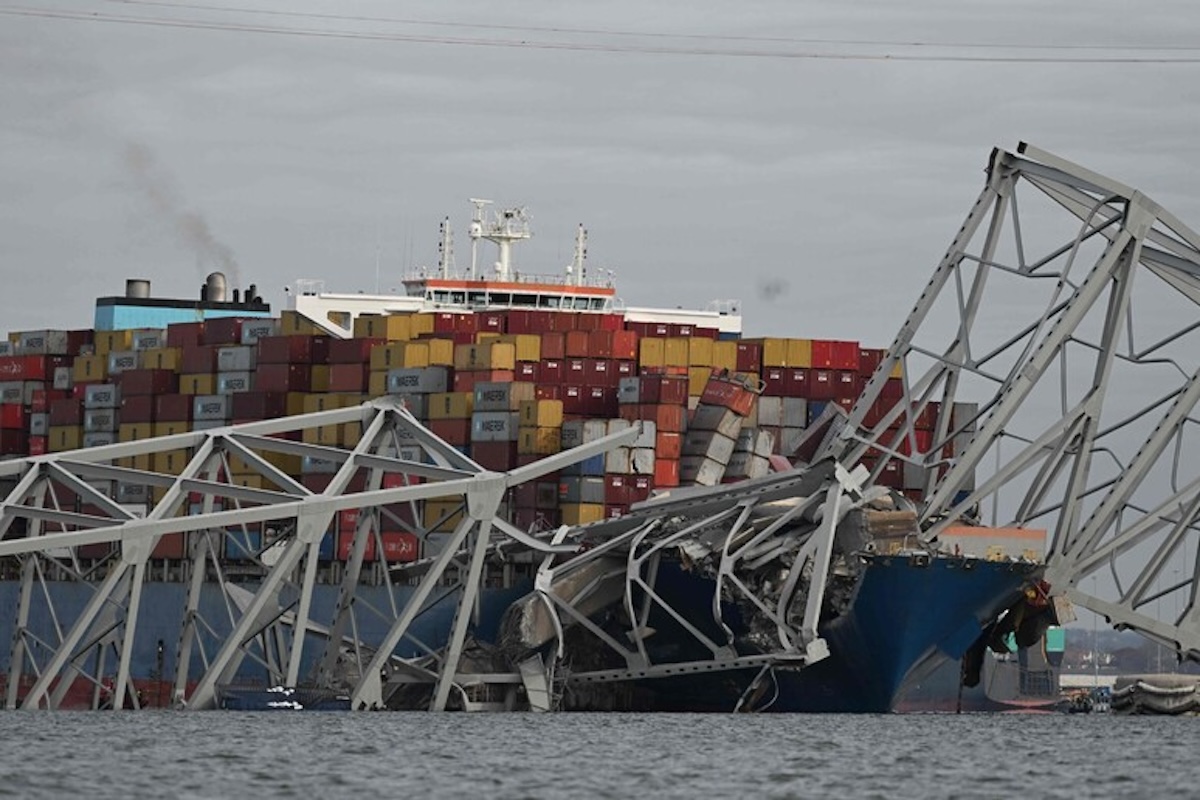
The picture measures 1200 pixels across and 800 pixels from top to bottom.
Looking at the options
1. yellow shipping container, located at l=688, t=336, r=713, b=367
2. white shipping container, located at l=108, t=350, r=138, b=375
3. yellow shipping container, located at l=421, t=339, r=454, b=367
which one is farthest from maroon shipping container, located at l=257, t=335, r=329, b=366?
yellow shipping container, located at l=688, t=336, r=713, b=367

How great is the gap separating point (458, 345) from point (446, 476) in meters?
26.4

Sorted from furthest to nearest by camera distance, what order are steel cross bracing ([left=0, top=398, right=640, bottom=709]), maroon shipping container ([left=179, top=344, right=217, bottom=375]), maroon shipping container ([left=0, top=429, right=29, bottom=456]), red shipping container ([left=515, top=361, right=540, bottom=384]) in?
1. maroon shipping container ([left=0, top=429, right=29, bottom=456])
2. maroon shipping container ([left=179, top=344, right=217, bottom=375])
3. red shipping container ([left=515, top=361, right=540, bottom=384])
4. steel cross bracing ([left=0, top=398, right=640, bottom=709])

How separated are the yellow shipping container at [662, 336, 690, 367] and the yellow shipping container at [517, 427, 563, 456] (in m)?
5.10

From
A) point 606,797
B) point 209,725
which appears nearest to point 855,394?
point 209,725

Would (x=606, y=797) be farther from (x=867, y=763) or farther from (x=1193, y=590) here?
(x=1193, y=590)

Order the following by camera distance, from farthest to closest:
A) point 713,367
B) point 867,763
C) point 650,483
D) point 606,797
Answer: point 713,367 < point 650,483 < point 867,763 < point 606,797

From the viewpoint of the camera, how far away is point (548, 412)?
273 ft

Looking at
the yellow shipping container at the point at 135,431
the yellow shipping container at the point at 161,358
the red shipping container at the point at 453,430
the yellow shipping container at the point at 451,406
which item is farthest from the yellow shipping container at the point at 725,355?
the yellow shipping container at the point at 135,431

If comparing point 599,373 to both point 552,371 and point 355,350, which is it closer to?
point 552,371

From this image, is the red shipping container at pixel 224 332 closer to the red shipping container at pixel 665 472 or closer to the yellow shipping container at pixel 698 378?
the yellow shipping container at pixel 698 378

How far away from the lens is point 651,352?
8669 centimetres

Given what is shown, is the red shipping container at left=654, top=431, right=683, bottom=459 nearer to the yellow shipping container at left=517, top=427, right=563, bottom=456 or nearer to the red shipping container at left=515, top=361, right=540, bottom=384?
the yellow shipping container at left=517, top=427, right=563, bottom=456

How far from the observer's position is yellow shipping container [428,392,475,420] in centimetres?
8581

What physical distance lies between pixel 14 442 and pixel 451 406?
2423 centimetres
